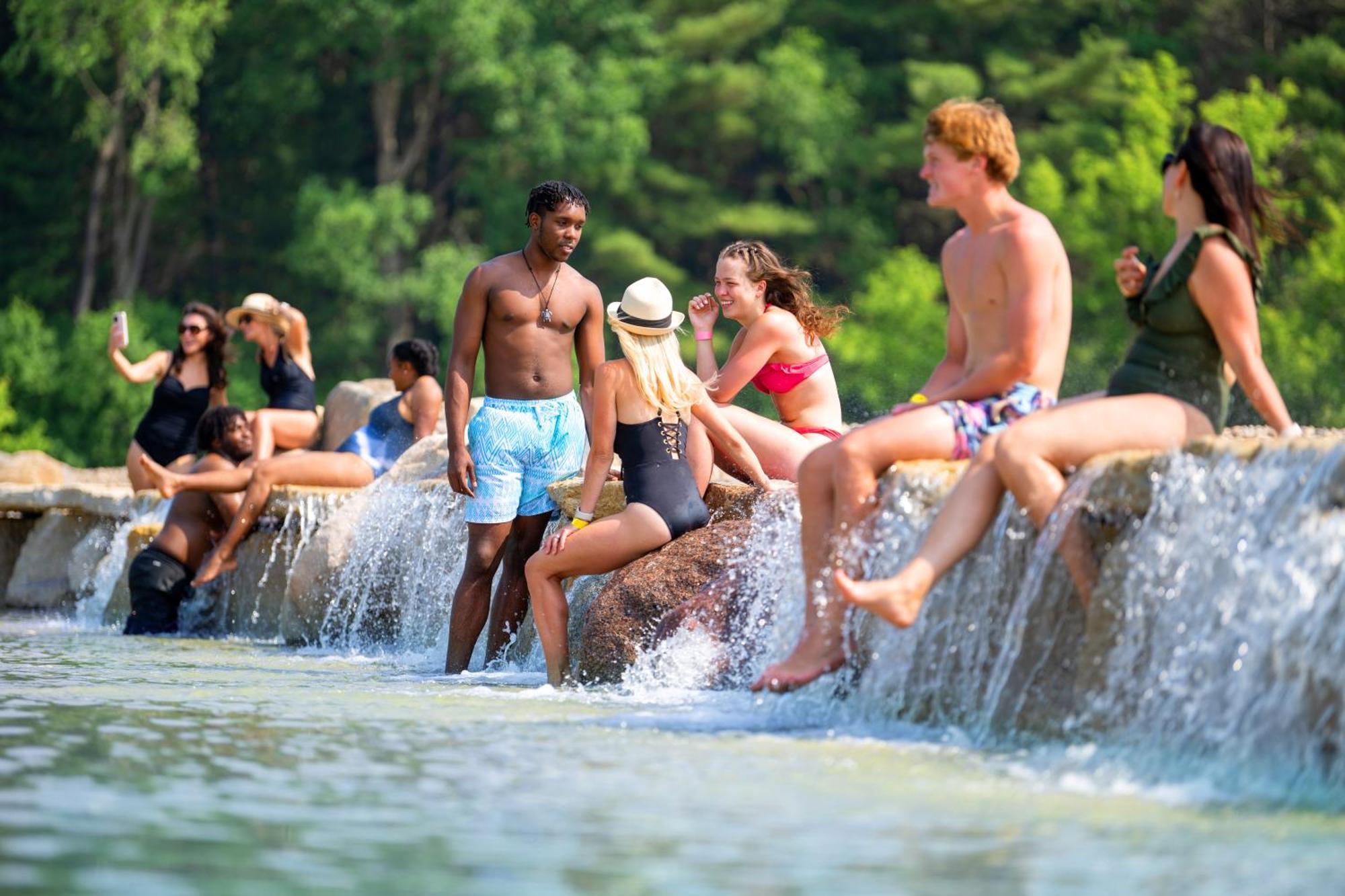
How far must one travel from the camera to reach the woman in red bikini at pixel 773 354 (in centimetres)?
835

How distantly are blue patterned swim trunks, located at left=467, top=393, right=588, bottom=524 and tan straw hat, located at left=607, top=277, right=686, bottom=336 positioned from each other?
2.23 feet

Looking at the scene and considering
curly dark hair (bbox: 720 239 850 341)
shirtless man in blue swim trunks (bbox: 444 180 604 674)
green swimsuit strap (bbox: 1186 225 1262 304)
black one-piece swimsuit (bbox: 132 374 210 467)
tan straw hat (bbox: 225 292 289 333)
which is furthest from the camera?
tan straw hat (bbox: 225 292 289 333)

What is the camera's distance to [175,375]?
13266 mm

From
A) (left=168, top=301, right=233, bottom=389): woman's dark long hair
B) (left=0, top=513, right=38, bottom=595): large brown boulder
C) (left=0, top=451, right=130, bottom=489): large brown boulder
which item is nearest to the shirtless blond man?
(left=168, top=301, right=233, bottom=389): woman's dark long hair

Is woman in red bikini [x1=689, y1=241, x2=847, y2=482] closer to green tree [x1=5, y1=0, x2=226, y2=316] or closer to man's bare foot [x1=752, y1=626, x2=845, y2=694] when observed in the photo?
man's bare foot [x1=752, y1=626, x2=845, y2=694]

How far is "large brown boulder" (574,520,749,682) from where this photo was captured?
25.2 ft

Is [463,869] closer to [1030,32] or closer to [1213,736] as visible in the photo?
[1213,736]

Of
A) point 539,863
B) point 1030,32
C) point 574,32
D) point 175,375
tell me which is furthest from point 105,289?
point 539,863

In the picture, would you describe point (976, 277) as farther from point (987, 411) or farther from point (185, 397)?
point (185, 397)

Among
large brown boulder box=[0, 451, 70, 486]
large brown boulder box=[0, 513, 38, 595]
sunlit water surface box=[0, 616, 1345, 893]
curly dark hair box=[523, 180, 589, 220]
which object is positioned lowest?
sunlit water surface box=[0, 616, 1345, 893]

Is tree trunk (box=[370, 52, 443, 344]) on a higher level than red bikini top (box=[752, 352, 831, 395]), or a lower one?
higher

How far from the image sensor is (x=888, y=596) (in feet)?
18.4

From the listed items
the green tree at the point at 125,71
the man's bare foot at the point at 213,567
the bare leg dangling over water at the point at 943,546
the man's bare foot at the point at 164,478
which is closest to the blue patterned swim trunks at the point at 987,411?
the bare leg dangling over water at the point at 943,546

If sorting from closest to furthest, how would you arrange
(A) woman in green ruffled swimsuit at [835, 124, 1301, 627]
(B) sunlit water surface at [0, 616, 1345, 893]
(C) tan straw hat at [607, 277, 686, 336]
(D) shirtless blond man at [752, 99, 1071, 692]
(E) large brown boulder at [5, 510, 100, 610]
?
(B) sunlit water surface at [0, 616, 1345, 893] < (A) woman in green ruffled swimsuit at [835, 124, 1301, 627] < (D) shirtless blond man at [752, 99, 1071, 692] < (C) tan straw hat at [607, 277, 686, 336] < (E) large brown boulder at [5, 510, 100, 610]
